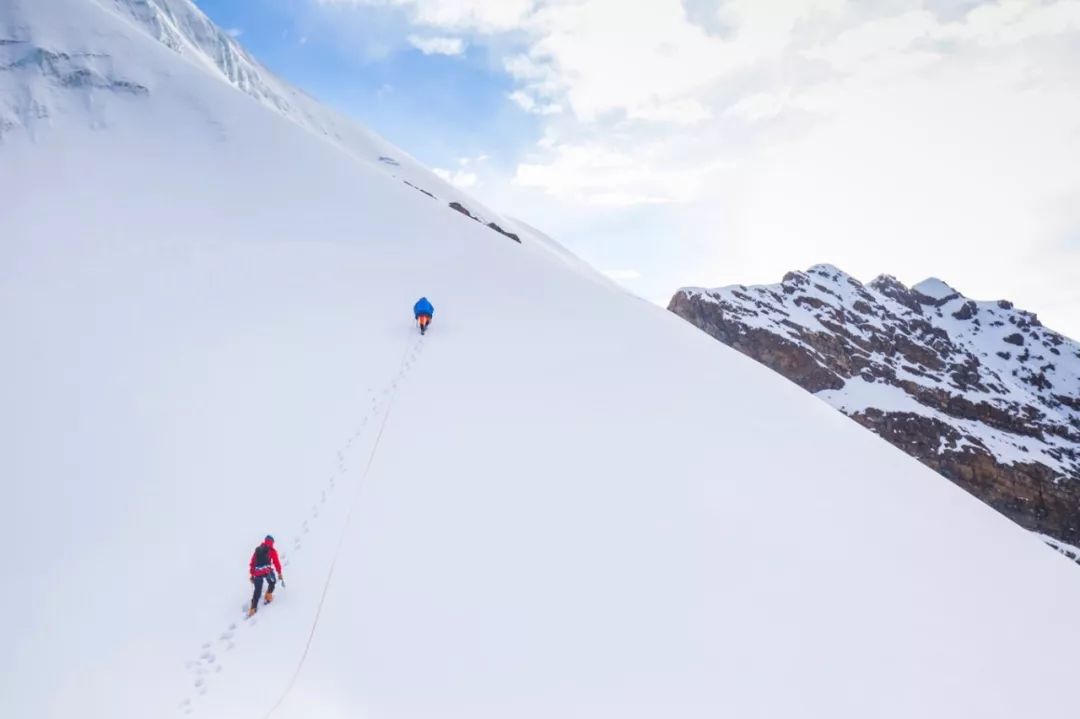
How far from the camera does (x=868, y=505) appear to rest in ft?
38.8

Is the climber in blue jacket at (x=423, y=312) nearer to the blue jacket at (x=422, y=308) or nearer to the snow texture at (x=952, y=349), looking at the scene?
the blue jacket at (x=422, y=308)

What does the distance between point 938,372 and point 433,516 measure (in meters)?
112

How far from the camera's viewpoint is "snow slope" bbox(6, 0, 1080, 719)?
671 centimetres

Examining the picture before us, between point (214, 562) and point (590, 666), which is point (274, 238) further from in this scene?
point (590, 666)

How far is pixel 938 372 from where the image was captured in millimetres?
94625

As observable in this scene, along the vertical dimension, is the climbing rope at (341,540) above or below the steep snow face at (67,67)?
below

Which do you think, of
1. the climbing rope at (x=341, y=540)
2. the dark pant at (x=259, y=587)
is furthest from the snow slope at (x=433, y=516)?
the dark pant at (x=259, y=587)

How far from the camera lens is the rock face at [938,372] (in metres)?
71.1

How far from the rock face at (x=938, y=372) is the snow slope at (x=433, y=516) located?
230 feet

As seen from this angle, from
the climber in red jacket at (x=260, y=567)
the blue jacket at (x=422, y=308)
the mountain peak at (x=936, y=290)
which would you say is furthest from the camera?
the mountain peak at (x=936, y=290)

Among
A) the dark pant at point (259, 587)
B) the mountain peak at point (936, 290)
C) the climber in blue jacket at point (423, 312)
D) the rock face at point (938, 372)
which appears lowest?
the dark pant at point (259, 587)

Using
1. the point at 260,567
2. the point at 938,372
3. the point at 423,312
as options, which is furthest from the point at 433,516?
the point at 938,372

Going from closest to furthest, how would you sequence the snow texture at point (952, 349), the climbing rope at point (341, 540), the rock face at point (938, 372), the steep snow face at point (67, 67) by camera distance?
1. the climbing rope at point (341, 540)
2. the steep snow face at point (67, 67)
3. the rock face at point (938, 372)
4. the snow texture at point (952, 349)

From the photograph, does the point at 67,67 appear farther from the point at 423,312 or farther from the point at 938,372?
the point at 938,372
